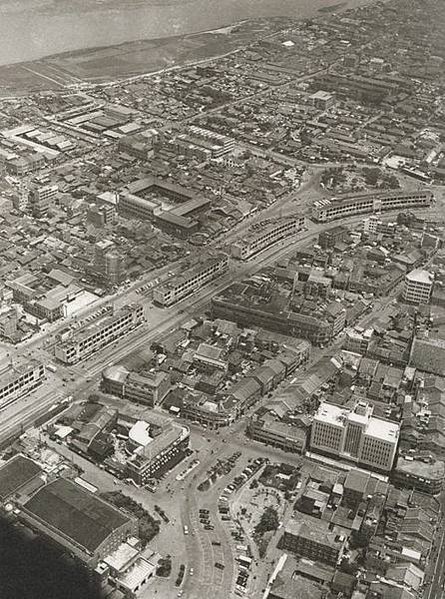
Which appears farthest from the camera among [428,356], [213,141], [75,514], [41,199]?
[213,141]

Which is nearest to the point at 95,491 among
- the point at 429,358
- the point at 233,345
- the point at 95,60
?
the point at 233,345

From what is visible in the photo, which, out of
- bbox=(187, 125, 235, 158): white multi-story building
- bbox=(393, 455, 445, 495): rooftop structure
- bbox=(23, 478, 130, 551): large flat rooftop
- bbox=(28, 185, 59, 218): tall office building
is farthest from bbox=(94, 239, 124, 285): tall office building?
bbox=(187, 125, 235, 158): white multi-story building

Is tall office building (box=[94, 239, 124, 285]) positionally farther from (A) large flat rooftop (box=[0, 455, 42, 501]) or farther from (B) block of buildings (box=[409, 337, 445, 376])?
(B) block of buildings (box=[409, 337, 445, 376])

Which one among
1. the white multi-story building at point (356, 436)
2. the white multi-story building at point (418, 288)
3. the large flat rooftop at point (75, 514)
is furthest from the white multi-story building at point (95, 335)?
the white multi-story building at point (418, 288)

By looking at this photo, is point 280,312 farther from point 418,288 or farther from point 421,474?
point 421,474

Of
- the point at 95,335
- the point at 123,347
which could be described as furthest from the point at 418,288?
the point at 95,335
